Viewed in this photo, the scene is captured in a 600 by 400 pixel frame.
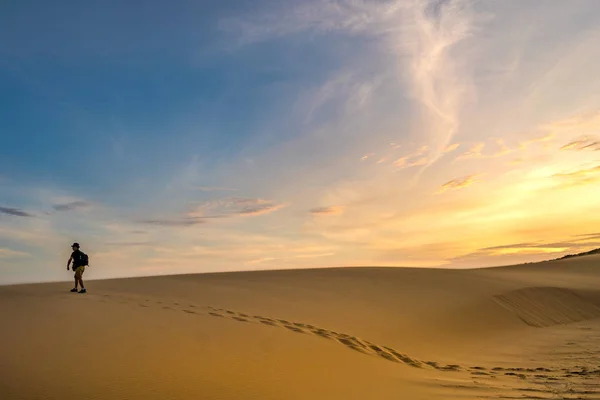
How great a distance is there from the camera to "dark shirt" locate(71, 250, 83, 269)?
41.4ft

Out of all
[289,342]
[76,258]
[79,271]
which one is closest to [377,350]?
[289,342]

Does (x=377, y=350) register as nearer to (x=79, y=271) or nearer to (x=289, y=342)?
(x=289, y=342)

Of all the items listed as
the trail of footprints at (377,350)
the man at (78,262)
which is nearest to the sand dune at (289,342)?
the trail of footprints at (377,350)

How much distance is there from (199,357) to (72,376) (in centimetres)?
178

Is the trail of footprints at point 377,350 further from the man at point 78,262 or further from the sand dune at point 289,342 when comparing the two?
the man at point 78,262

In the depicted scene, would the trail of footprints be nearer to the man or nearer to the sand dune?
the sand dune

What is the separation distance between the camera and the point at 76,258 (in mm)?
12727

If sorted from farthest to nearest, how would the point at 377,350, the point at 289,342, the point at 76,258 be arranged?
the point at 76,258, the point at 377,350, the point at 289,342

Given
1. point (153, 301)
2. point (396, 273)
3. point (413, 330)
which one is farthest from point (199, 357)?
point (396, 273)

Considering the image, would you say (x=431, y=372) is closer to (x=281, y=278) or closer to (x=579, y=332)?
(x=579, y=332)

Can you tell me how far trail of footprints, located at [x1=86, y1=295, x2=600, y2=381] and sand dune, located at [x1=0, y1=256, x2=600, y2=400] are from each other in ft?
0.12

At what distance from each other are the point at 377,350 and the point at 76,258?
8791mm

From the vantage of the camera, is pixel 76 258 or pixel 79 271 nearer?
pixel 79 271

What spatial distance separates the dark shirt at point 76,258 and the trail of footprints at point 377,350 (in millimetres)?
1742
